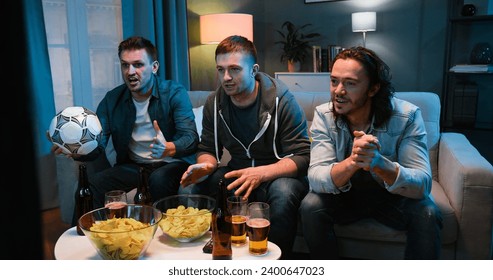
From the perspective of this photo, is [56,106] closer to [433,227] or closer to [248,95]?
[248,95]

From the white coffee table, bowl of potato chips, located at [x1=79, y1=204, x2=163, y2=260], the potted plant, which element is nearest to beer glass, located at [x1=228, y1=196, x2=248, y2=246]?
the white coffee table

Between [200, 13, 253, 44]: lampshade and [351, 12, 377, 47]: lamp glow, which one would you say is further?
[351, 12, 377, 47]: lamp glow

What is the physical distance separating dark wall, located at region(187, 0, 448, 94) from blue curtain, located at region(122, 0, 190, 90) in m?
0.33

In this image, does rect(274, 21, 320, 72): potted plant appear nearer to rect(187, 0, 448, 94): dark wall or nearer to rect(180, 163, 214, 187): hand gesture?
rect(187, 0, 448, 94): dark wall

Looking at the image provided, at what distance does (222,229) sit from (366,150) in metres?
0.49

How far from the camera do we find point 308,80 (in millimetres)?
3916

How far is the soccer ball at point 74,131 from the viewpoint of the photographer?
1.52 meters

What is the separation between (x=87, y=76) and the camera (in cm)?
261

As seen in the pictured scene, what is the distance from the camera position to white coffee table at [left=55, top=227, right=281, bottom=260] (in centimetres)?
109

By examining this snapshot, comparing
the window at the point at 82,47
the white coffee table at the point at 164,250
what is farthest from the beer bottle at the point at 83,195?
the window at the point at 82,47

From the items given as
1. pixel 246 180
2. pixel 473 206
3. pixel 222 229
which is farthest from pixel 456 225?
pixel 222 229

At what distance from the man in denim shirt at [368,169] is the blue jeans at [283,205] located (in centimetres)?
5

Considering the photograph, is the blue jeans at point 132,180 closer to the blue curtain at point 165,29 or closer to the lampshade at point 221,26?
the blue curtain at point 165,29
